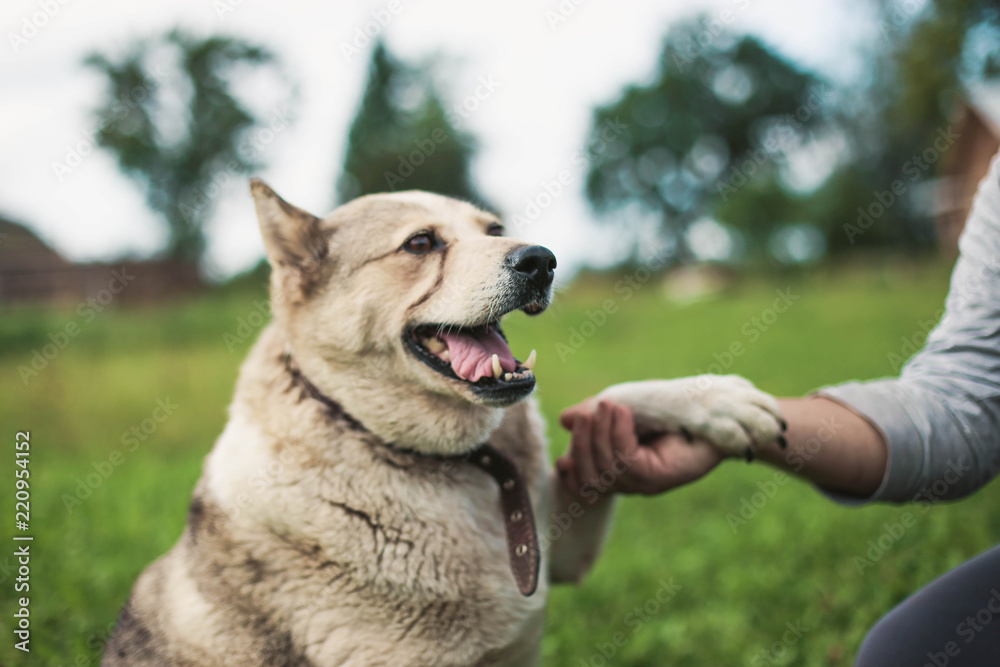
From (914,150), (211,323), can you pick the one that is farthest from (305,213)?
(914,150)

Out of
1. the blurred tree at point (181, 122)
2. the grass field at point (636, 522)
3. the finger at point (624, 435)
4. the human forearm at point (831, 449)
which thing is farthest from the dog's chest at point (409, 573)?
the blurred tree at point (181, 122)

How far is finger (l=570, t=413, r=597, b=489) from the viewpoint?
2301 millimetres

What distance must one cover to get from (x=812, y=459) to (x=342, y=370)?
1.64 meters

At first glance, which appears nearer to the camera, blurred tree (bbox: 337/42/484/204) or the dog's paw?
the dog's paw

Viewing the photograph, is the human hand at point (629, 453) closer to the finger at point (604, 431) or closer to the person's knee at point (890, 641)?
the finger at point (604, 431)

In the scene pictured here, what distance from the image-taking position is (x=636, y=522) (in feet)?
17.1

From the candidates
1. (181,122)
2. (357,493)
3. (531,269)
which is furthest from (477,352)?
(181,122)

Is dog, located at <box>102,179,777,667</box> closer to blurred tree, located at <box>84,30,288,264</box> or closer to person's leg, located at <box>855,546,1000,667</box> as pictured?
person's leg, located at <box>855,546,1000,667</box>

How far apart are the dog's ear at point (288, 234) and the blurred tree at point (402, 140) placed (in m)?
12.7

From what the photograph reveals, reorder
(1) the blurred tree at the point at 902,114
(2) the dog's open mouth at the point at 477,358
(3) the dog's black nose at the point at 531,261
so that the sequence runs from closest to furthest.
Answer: (2) the dog's open mouth at the point at 477,358 → (3) the dog's black nose at the point at 531,261 → (1) the blurred tree at the point at 902,114

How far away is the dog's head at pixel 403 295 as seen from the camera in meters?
2.30

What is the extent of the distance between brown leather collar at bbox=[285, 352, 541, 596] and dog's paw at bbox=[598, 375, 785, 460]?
1.49 feet

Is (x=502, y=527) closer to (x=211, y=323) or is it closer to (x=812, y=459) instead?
(x=812, y=459)

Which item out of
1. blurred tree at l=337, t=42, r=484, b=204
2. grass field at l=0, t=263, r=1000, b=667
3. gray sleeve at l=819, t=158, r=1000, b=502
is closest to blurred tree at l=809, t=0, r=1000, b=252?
grass field at l=0, t=263, r=1000, b=667
